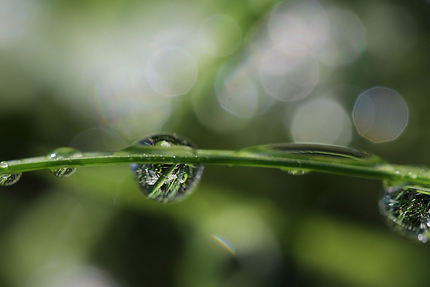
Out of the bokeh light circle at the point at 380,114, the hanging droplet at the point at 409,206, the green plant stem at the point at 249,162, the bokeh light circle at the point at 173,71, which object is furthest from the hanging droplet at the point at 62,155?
the bokeh light circle at the point at 380,114

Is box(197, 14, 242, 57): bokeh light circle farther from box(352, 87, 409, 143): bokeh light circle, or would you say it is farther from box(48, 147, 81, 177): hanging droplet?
box(48, 147, 81, 177): hanging droplet

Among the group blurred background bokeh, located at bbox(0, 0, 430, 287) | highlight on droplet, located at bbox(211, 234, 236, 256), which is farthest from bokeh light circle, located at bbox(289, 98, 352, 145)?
highlight on droplet, located at bbox(211, 234, 236, 256)

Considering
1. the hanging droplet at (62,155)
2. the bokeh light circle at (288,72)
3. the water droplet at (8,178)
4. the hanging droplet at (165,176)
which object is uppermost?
the bokeh light circle at (288,72)

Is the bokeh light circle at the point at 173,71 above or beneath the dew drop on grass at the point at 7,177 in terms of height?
above

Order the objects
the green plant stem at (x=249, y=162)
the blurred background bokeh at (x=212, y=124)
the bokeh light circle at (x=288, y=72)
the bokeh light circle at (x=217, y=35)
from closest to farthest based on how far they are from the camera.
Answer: the green plant stem at (x=249, y=162)
the blurred background bokeh at (x=212, y=124)
the bokeh light circle at (x=217, y=35)
the bokeh light circle at (x=288, y=72)

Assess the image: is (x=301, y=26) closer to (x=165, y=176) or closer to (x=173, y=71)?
(x=173, y=71)

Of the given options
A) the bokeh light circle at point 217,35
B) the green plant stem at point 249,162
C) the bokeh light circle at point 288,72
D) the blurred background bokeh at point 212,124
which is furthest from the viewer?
the bokeh light circle at point 288,72

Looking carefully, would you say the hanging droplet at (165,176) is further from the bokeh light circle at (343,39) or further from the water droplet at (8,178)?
the bokeh light circle at (343,39)

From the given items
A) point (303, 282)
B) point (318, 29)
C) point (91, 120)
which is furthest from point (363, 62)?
point (91, 120)
